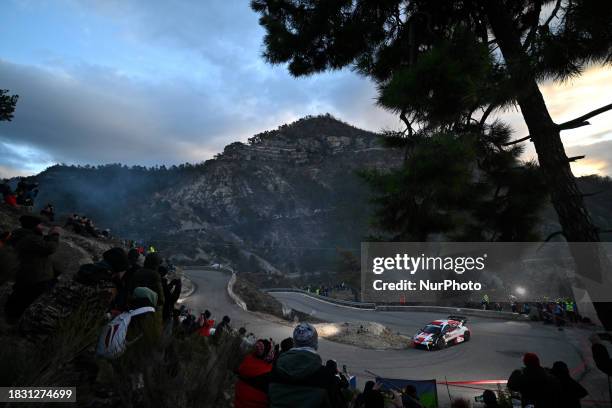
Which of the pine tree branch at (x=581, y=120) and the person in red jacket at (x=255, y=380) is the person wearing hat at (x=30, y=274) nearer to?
the person in red jacket at (x=255, y=380)

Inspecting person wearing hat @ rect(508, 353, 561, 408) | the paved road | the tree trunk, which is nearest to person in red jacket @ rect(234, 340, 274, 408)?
person wearing hat @ rect(508, 353, 561, 408)

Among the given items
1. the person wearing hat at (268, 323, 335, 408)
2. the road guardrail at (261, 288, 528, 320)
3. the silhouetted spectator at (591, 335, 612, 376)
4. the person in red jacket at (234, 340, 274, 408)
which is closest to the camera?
the person wearing hat at (268, 323, 335, 408)

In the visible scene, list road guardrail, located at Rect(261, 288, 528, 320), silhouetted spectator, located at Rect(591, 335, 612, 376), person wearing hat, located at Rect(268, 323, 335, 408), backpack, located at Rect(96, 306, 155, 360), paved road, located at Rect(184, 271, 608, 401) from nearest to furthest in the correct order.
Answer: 1. person wearing hat, located at Rect(268, 323, 335, 408)
2. backpack, located at Rect(96, 306, 155, 360)
3. silhouetted spectator, located at Rect(591, 335, 612, 376)
4. paved road, located at Rect(184, 271, 608, 401)
5. road guardrail, located at Rect(261, 288, 528, 320)

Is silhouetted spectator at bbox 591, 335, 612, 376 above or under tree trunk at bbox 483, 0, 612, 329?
under

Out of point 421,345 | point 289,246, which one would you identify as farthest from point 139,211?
point 421,345

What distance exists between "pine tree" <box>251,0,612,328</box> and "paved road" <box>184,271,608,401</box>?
25.8ft

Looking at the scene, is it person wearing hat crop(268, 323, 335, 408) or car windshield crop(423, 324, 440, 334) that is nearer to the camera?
person wearing hat crop(268, 323, 335, 408)

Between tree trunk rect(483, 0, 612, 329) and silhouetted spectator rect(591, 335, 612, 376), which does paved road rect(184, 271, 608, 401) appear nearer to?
silhouetted spectator rect(591, 335, 612, 376)

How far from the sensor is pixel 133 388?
112 inches

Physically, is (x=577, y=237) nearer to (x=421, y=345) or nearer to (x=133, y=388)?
(x=133, y=388)

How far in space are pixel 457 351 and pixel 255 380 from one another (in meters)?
15.5

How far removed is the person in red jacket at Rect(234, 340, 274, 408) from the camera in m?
2.84

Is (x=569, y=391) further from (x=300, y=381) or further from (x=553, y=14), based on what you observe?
(x=553, y=14)

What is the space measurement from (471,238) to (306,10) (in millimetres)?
5663
